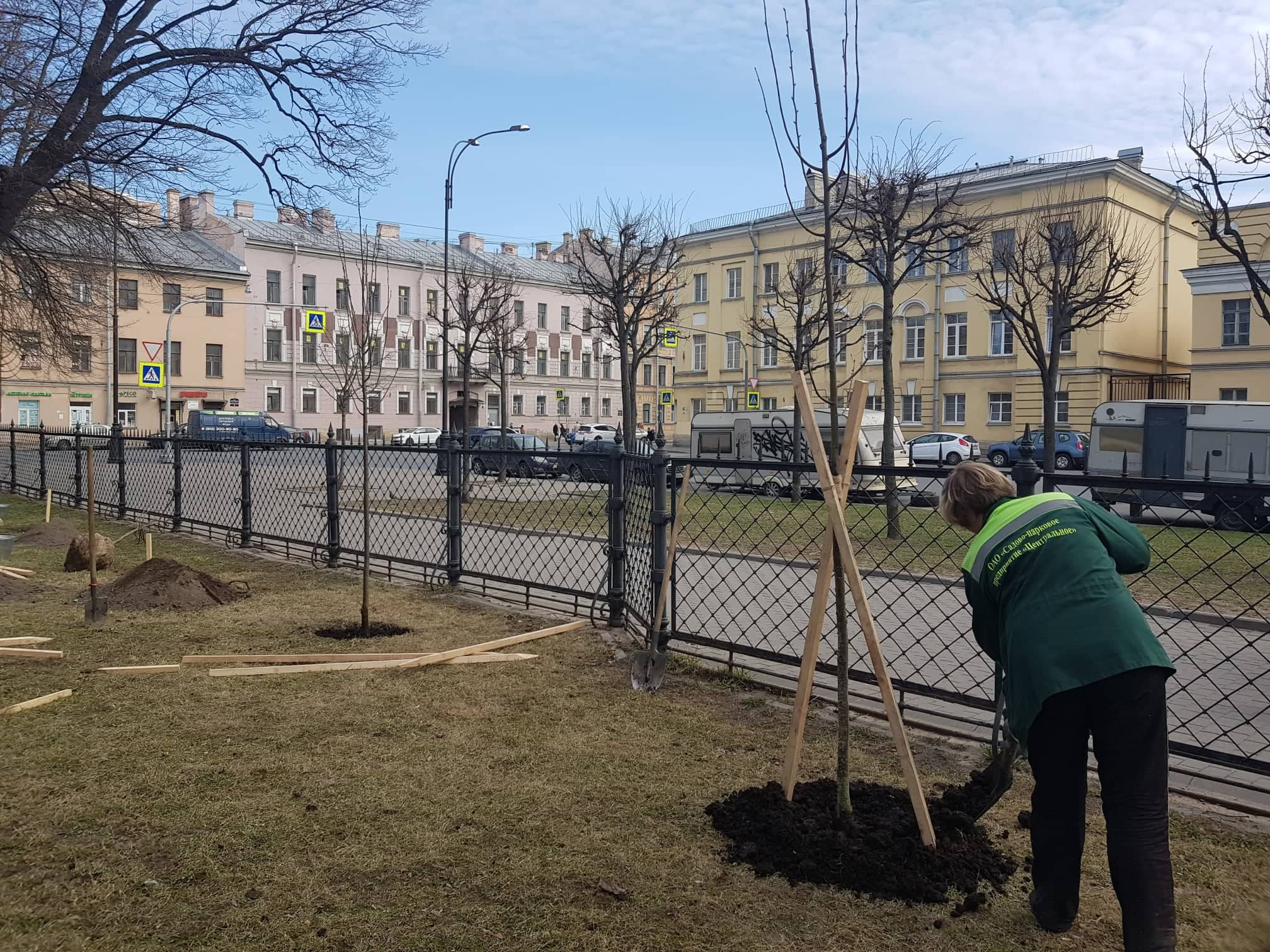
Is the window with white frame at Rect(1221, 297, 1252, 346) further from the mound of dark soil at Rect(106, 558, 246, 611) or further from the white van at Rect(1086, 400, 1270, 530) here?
the mound of dark soil at Rect(106, 558, 246, 611)

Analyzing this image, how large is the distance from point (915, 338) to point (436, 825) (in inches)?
Answer: 1725

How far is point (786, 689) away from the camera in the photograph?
5.26m

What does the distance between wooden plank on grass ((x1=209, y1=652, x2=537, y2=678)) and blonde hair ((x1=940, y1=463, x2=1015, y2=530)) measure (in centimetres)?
354

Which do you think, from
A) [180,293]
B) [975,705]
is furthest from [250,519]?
[180,293]

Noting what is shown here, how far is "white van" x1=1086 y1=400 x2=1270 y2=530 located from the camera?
1750cm

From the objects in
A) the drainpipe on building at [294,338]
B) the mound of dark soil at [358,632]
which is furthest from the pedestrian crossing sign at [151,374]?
the drainpipe on building at [294,338]

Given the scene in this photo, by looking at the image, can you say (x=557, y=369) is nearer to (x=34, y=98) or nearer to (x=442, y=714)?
(x=34, y=98)

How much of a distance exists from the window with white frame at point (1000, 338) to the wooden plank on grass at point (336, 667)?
3889cm

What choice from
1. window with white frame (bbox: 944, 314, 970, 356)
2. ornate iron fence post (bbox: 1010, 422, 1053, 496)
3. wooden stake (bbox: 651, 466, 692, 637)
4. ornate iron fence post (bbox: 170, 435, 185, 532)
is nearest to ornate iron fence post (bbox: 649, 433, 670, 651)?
wooden stake (bbox: 651, 466, 692, 637)

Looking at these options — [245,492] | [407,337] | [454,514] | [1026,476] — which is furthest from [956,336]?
[1026,476]

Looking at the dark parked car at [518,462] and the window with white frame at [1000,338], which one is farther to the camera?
the window with white frame at [1000,338]

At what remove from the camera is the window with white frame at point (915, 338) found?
144ft

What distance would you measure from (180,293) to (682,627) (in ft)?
151

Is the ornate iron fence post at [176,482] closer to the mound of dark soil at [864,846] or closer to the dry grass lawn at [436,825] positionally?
the dry grass lawn at [436,825]
